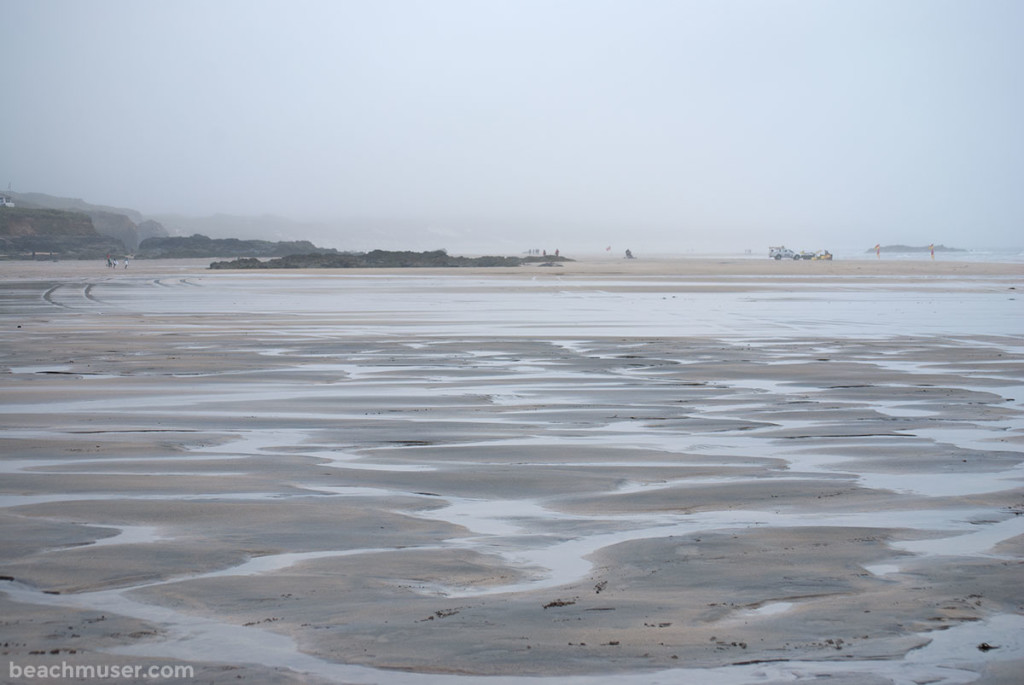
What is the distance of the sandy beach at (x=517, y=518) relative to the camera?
4.04 m

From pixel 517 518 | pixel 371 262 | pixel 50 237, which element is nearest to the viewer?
pixel 517 518

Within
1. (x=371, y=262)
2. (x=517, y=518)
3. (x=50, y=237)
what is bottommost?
(x=517, y=518)

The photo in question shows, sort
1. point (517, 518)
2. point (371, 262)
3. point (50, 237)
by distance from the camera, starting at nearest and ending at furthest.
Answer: point (517, 518) < point (371, 262) < point (50, 237)

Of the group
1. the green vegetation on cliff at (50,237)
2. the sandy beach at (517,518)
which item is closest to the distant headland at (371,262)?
the green vegetation on cliff at (50,237)

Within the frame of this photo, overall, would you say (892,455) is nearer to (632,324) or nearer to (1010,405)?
(1010,405)

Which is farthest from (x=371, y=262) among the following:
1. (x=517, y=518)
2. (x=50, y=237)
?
(x=517, y=518)

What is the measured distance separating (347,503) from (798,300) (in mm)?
26344

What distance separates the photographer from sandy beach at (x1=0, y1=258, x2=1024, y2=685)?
4.04 meters

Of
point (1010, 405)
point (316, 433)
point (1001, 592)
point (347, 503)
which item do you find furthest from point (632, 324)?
point (1001, 592)

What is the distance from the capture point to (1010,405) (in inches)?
420

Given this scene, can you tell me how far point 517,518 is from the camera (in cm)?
622

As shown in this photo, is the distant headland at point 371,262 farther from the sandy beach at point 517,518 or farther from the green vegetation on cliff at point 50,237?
the sandy beach at point 517,518

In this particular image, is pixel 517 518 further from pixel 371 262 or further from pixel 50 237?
pixel 50 237

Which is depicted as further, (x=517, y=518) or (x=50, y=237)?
(x=50, y=237)
